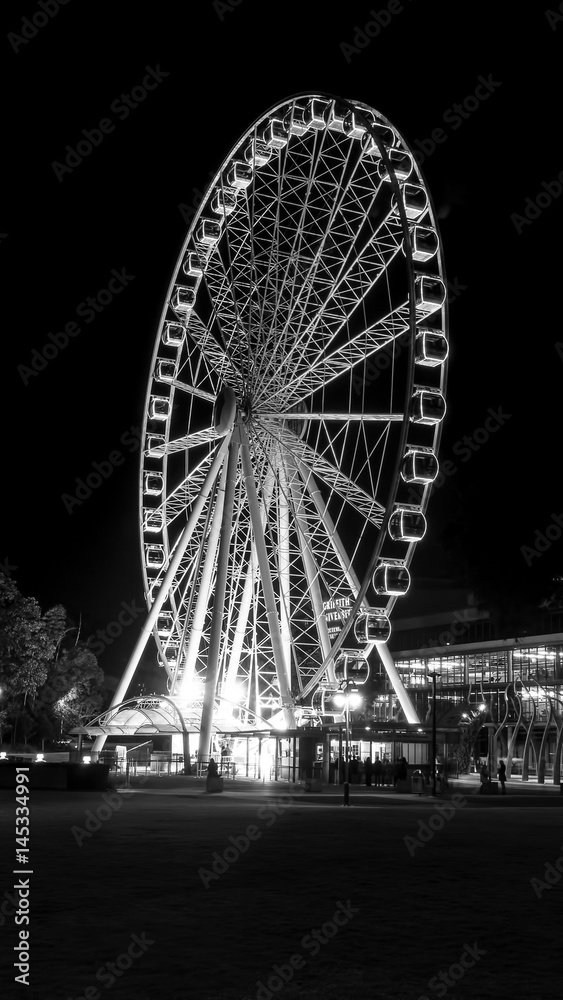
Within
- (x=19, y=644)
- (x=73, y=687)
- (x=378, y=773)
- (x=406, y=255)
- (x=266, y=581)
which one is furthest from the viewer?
(x=73, y=687)

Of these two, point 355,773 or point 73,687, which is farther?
point 73,687

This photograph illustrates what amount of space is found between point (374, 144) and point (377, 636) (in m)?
18.0

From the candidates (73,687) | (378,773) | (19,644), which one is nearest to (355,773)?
(378,773)

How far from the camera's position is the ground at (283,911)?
841 centimetres

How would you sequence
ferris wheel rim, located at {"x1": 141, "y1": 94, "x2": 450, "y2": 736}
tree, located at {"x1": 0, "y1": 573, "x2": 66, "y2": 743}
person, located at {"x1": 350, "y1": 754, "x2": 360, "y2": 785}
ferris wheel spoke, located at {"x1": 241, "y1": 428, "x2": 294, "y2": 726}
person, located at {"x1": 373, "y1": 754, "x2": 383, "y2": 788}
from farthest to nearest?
tree, located at {"x1": 0, "y1": 573, "x2": 66, "y2": 743}
person, located at {"x1": 350, "y1": 754, "x2": 360, "y2": 785}
person, located at {"x1": 373, "y1": 754, "x2": 383, "y2": 788}
ferris wheel spoke, located at {"x1": 241, "y1": 428, "x2": 294, "y2": 726}
ferris wheel rim, located at {"x1": 141, "y1": 94, "x2": 450, "y2": 736}

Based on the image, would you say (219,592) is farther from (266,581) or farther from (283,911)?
(283,911)

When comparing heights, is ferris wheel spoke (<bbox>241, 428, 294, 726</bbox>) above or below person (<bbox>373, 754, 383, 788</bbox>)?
above

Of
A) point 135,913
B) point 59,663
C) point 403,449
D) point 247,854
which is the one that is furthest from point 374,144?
point 59,663

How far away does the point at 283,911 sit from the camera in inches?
448

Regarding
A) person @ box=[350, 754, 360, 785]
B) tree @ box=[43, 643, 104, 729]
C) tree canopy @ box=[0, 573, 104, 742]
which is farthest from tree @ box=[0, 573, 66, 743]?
person @ box=[350, 754, 360, 785]

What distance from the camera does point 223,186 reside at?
4269 centimetres

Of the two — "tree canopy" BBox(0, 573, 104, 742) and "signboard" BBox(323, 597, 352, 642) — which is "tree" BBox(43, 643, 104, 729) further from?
"signboard" BBox(323, 597, 352, 642)

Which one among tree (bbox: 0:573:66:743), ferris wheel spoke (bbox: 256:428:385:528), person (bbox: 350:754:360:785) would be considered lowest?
person (bbox: 350:754:360:785)

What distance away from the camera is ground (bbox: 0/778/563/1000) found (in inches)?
331
